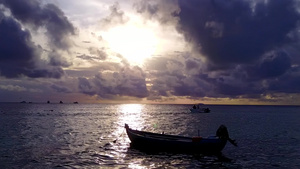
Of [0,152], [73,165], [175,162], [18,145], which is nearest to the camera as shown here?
[73,165]

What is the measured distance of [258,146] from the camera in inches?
1570

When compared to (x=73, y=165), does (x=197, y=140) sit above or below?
above

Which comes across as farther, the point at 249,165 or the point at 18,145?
the point at 18,145

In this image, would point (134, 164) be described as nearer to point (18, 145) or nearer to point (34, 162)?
point (34, 162)

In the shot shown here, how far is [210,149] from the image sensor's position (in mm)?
32938

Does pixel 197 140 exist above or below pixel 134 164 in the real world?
above

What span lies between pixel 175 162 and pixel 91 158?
967 cm

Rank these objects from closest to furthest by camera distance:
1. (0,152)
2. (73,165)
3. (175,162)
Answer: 1. (73,165)
2. (175,162)
3. (0,152)

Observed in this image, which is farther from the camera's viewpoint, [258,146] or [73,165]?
[258,146]

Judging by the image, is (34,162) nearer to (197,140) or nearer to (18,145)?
(18,145)

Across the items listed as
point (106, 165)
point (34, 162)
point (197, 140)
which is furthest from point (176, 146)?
point (34, 162)

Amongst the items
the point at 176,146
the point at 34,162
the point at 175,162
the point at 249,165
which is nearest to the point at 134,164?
the point at 175,162

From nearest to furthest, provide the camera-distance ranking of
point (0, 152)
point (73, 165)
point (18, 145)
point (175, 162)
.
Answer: point (73, 165) → point (175, 162) → point (0, 152) → point (18, 145)

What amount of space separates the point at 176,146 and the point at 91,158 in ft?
35.9
